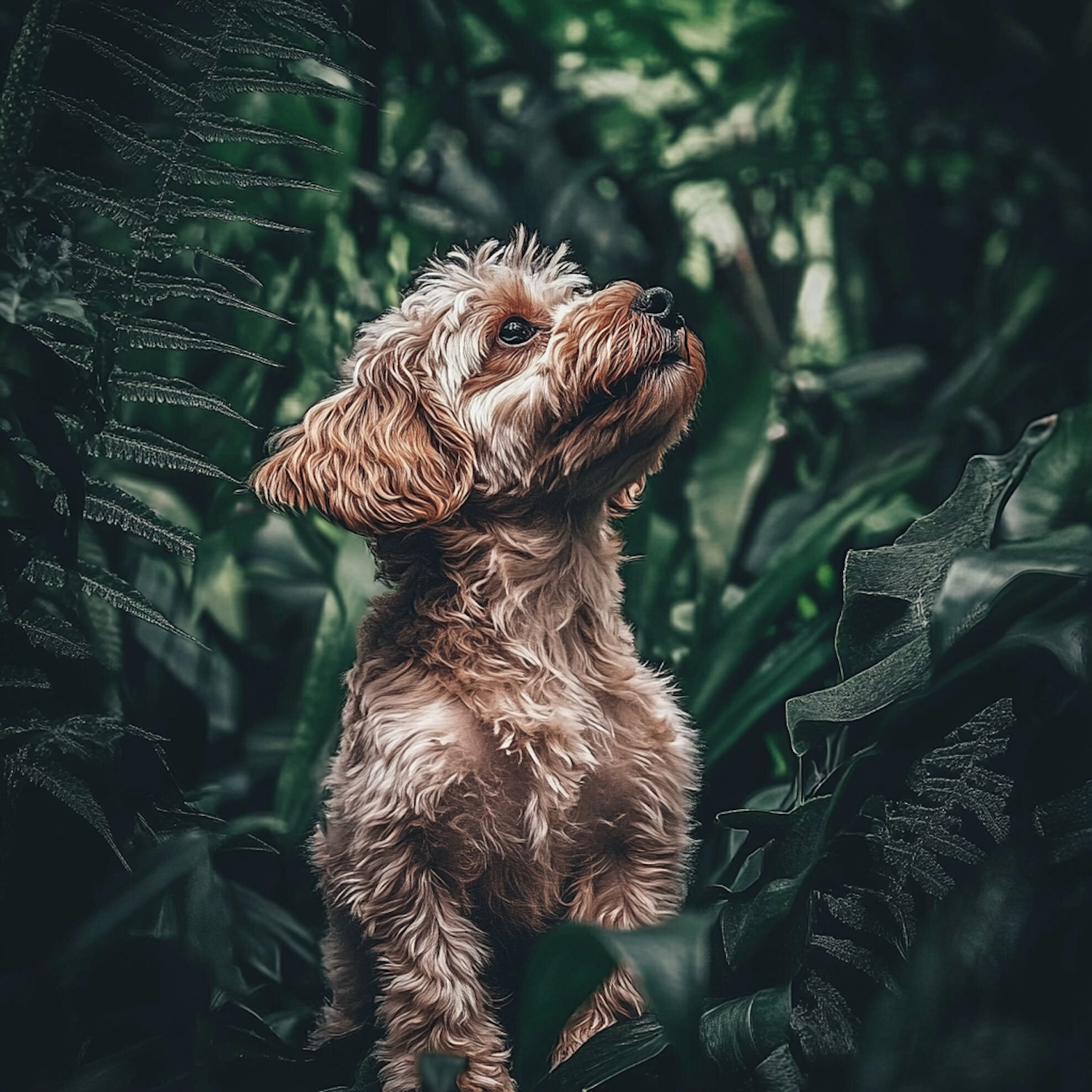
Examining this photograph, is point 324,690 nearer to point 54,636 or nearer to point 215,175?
point 54,636

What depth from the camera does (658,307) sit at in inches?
27.3

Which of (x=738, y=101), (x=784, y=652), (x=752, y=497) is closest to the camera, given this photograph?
(x=784, y=652)

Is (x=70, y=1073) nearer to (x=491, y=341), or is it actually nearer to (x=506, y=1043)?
(x=506, y=1043)

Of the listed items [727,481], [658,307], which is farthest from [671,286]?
[658,307]

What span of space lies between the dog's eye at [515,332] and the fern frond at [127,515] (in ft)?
0.77

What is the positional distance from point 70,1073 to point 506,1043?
0.79 ft

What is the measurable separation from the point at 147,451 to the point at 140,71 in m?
0.22

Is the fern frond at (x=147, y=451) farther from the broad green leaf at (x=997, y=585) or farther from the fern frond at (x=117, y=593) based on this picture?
the broad green leaf at (x=997, y=585)

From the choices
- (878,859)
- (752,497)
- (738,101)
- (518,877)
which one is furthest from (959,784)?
(738,101)

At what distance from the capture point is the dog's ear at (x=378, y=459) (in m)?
0.69

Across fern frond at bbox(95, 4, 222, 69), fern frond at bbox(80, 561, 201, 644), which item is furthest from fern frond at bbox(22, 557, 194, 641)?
fern frond at bbox(95, 4, 222, 69)

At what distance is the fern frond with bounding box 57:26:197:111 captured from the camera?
→ 25.8 inches

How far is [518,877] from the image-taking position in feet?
2.22

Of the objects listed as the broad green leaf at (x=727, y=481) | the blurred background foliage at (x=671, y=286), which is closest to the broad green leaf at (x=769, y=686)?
the blurred background foliage at (x=671, y=286)
